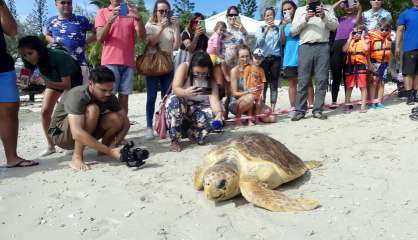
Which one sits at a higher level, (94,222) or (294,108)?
(294,108)

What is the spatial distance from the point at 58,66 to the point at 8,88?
537mm

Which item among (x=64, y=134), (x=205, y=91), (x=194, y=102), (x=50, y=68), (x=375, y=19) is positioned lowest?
(x=64, y=134)

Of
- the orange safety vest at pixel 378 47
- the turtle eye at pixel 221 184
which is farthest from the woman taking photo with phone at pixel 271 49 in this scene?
the turtle eye at pixel 221 184

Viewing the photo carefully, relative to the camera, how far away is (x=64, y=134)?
160 inches

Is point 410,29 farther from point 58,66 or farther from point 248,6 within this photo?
point 248,6

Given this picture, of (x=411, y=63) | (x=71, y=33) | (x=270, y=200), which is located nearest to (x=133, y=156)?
(x=270, y=200)

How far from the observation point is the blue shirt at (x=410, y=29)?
573 centimetres

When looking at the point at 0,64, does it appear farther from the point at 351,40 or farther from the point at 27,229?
the point at 351,40

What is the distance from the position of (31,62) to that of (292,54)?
3204mm

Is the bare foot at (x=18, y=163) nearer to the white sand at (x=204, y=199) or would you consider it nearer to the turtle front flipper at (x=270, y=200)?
the white sand at (x=204, y=199)

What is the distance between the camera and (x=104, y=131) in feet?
13.6

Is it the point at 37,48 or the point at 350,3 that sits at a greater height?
the point at 350,3

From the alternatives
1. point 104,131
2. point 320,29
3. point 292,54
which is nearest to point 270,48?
point 292,54

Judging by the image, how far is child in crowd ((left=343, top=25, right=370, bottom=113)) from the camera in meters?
5.51
